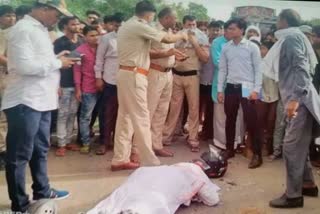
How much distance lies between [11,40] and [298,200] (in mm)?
1762

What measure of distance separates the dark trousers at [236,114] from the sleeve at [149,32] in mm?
529

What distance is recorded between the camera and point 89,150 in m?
2.53

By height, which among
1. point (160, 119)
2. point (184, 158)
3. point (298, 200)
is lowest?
point (298, 200)

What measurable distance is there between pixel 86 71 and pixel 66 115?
287mm

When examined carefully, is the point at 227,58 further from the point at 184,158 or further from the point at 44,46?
the point at 44,46

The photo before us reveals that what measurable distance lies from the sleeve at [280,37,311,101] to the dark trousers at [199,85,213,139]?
20.1 inches

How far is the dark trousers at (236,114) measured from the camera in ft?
8.39

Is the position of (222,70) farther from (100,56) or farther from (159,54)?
(100,56)

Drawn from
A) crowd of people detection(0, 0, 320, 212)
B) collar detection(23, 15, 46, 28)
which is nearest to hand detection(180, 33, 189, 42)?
crowd of people detection(0, 0, 320, 212)

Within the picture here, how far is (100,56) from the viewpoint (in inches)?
99.6

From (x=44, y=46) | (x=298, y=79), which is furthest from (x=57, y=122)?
(x=298, y=79)

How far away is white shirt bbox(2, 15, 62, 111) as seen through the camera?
6.50 feet

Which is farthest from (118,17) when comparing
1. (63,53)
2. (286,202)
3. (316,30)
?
(286,202)

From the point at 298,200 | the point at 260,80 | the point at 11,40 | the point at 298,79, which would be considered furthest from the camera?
the point at 260,80
